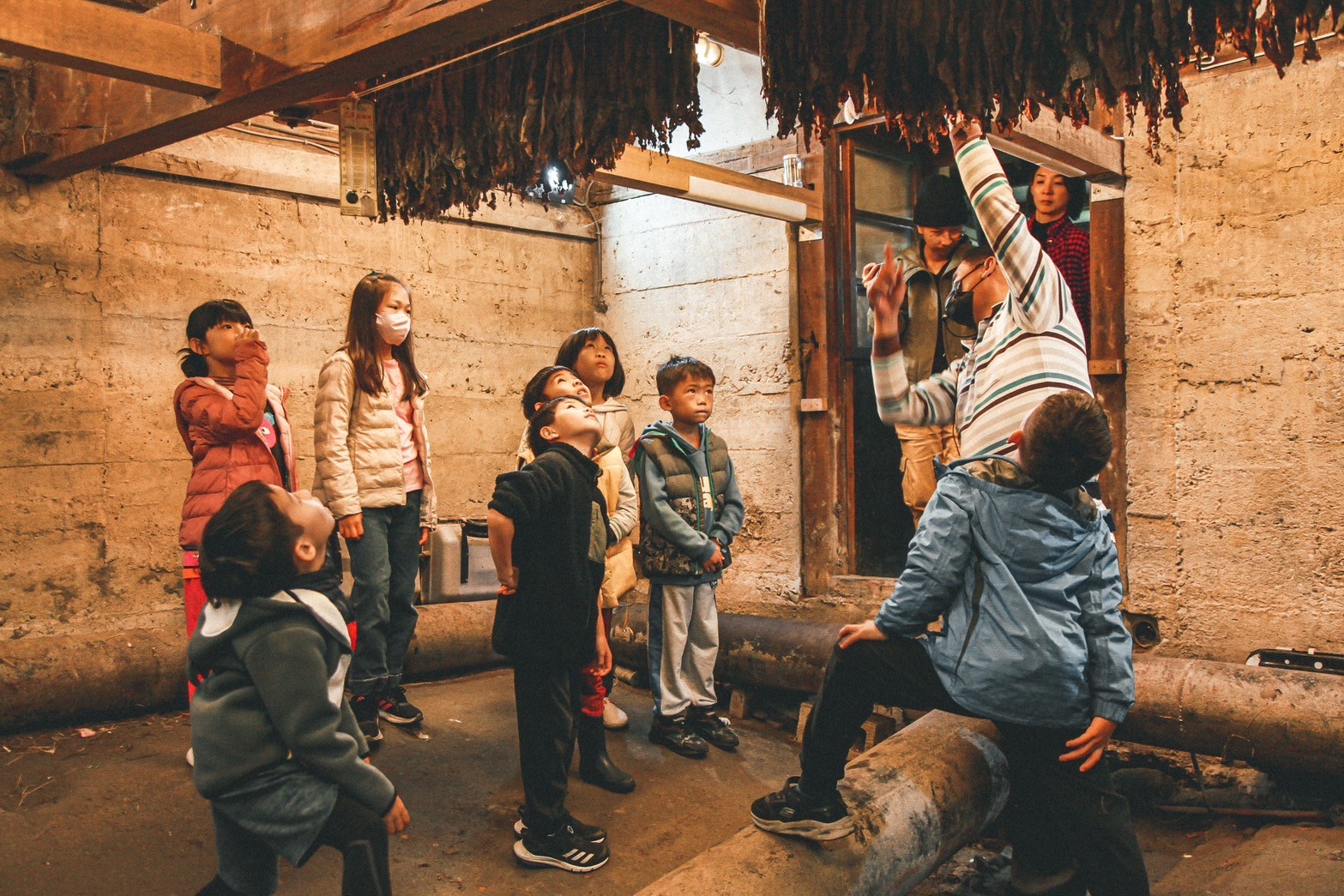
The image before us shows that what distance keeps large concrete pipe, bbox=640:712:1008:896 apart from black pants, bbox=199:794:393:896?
0.65 meters

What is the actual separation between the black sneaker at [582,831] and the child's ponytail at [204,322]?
6.89ft

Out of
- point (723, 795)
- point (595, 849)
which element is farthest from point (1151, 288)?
point (595, 849)

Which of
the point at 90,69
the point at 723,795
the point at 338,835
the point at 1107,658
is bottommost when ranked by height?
the point at 723,795

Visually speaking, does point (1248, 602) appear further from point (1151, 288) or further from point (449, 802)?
point (449, 802)

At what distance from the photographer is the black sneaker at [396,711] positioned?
4.41 m

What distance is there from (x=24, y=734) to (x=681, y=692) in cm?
285

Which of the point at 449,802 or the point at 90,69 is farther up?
the point at 90,69

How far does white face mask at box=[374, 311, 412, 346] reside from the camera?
416 centimetres

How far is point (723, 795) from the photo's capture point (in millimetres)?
4012

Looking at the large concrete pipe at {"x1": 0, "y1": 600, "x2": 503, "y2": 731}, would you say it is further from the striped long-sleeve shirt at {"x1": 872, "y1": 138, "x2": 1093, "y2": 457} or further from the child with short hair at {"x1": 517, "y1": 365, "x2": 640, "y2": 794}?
the striped long-sleeve shirt at {"x1": 872, "y1": 138, "x2": 1093, "y2": 457}

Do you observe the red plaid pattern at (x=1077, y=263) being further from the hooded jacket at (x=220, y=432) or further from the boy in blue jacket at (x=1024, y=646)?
the hooded jacket at (x=220, y=432)

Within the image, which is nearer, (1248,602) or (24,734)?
(24,734)

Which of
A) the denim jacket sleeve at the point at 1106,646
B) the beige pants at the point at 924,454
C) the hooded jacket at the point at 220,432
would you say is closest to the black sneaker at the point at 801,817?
the denim jacket sleeve at the point at 1106,646

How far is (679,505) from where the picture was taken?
450 centimetres
